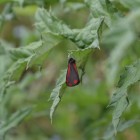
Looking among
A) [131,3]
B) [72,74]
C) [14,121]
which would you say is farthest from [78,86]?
[72,74]

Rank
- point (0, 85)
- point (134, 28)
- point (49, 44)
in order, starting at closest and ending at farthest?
point (134, 28), point (49, 44), point (0, 85)

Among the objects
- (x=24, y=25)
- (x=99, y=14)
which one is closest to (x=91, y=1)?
(x=99, y=14)

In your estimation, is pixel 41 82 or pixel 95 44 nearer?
pixel 95 44

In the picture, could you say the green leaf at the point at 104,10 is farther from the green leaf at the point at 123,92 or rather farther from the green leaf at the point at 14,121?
the green leaf at the point at 14,121

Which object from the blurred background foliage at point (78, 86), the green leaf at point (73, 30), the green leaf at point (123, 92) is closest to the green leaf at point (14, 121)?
the blurred background foliage at point (78, 86)

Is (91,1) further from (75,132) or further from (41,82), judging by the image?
(41,82)

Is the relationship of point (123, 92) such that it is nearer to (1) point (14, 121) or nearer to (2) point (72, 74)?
(2) point (72, 74)
